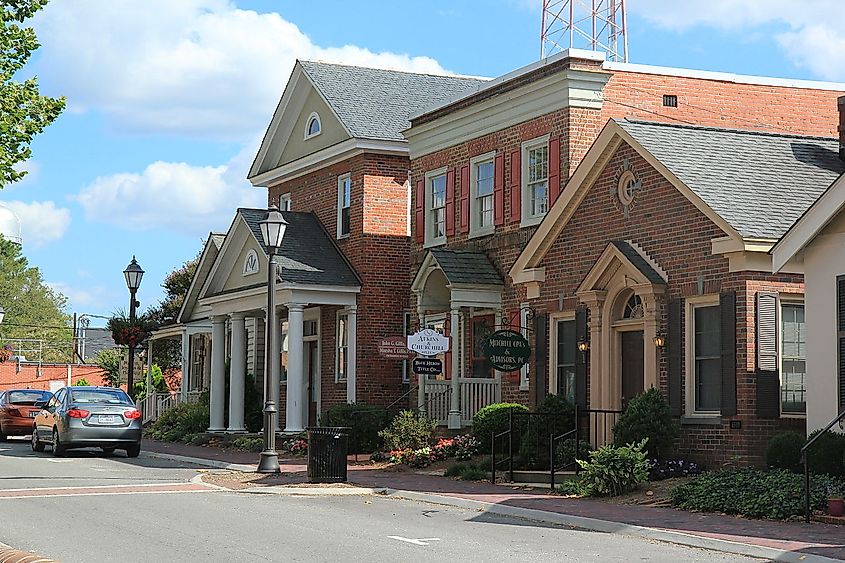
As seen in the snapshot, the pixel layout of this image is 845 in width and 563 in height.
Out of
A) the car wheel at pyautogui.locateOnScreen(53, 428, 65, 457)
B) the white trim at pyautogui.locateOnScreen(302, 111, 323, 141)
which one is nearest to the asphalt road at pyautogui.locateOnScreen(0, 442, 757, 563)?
the car wheel at pyautogui.locateOnScreen(53, 428, 65, 457)

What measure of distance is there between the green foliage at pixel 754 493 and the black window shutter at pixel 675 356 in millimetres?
2536

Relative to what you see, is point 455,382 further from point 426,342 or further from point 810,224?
point 810,224

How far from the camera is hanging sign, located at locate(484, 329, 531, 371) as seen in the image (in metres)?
23.8

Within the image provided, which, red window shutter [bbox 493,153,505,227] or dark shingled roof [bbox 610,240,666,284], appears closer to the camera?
dark shingled roof [bbox 610,240,666,284]

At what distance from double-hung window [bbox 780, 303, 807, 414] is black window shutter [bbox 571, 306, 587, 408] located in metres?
3.92

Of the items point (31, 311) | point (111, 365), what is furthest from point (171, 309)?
point (31, 311)

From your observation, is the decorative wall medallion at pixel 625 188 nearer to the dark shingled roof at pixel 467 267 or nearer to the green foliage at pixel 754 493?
the green foliage at pixel 754 493

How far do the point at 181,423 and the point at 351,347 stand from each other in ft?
25.3

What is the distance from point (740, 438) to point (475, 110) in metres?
12.0

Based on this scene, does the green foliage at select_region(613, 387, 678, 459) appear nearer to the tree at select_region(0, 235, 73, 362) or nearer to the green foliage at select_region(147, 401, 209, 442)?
the green foliage at select_region(147, 401, 209, 442)

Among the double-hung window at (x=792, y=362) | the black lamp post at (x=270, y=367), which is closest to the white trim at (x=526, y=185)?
the black lamp post at (x=270, y=367)

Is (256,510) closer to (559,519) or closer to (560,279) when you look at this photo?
(559,519)

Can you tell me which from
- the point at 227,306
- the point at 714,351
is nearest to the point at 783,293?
the point at 714,351

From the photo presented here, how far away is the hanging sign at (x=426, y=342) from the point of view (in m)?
26.3
